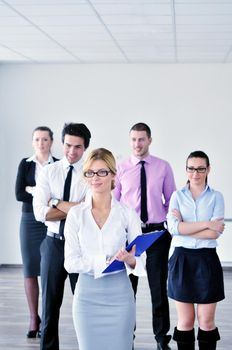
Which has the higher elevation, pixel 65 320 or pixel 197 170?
pixel 197 170

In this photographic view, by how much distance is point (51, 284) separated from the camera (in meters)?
4.46

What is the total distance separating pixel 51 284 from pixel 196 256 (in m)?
1.05

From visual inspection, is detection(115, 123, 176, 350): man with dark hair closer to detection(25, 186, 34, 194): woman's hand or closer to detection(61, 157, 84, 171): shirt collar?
detection(25, 186, 34, 194): woman's hand

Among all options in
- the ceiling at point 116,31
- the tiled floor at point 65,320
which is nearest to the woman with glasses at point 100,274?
the tiled floor at point 65,320

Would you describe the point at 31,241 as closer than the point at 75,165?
No

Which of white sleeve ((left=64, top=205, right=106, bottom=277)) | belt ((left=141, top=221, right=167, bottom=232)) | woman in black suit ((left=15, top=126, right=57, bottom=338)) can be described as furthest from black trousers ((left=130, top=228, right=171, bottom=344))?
white sleeve ((left=64, top=205, right=106, bottom=277))

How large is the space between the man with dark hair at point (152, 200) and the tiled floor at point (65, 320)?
39cm

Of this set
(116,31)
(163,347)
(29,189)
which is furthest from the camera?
(116,31)

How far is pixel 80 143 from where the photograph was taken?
441cm

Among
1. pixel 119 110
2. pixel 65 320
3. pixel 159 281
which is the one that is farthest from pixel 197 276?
pixel 119 110

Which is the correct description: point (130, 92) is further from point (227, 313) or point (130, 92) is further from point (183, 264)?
point (183, 264)

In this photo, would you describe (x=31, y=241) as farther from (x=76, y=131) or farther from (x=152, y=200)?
(x=76, y=131)

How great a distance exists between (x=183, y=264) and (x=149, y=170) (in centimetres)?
125

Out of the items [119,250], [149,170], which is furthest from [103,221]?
[149,170]
